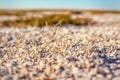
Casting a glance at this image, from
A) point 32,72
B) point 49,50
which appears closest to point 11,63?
point 32,72

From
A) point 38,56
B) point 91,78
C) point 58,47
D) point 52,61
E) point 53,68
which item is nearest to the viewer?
point 91,78

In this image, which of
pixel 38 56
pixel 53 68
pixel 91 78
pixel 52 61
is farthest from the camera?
pixel 38 56

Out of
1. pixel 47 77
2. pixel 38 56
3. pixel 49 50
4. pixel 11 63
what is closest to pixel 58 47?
pixel 49 50

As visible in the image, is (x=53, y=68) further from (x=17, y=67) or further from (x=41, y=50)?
(x=41, y=50)

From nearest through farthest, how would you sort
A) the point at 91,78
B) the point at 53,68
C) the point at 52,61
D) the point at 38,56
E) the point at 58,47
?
the point at 91,78, the point at 53,68, the point at 52,61, the point at 38,56, the point at 58,47

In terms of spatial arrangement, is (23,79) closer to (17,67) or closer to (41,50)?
(17,67)

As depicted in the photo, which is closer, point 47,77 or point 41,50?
point 47,77

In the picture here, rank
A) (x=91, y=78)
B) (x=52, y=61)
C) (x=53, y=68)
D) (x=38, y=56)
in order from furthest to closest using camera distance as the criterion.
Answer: (x=38, y=56) < (x=52, y=61) < (x=53, y=68) < (x=91, y=78)

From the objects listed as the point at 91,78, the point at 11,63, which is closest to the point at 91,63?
the point at 91,78

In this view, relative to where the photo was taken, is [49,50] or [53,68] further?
[49,50]
